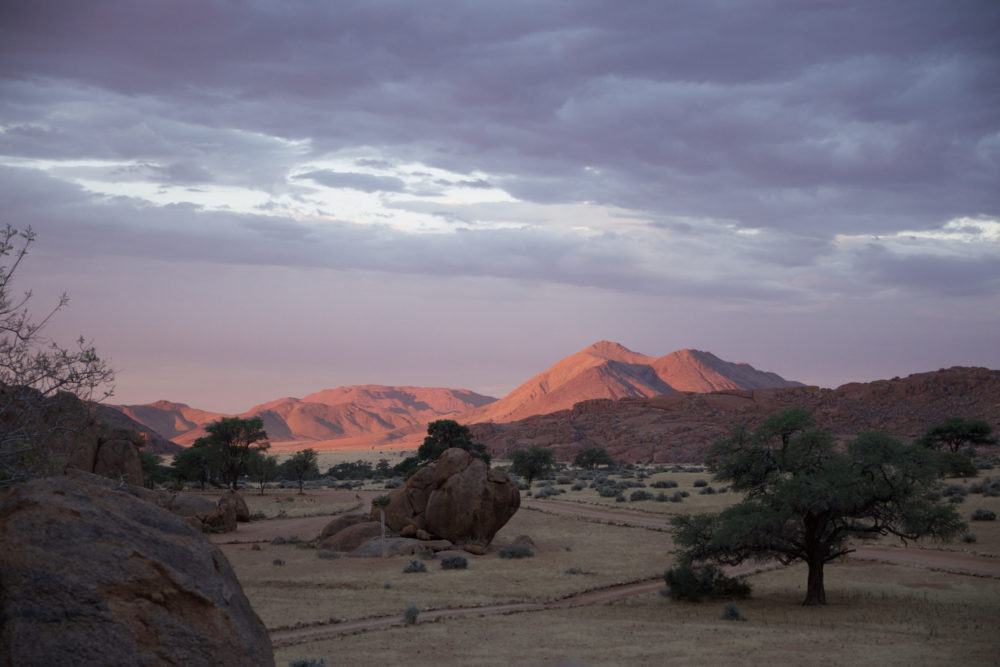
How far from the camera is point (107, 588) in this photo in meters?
7.02

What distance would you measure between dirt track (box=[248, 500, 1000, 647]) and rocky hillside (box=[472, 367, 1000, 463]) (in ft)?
192

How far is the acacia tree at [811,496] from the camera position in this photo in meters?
20.7

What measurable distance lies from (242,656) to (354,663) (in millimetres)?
7927

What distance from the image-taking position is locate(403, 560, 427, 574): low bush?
28348 mm

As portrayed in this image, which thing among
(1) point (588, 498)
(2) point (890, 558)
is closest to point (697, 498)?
(1) point (588, 498)

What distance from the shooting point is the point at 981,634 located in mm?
17188

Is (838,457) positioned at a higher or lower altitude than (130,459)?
higher

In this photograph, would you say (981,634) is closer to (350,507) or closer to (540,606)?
(540,606)

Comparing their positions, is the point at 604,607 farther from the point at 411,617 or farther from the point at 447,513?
the point at 447,513

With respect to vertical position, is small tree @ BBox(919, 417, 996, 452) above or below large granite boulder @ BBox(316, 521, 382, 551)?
above

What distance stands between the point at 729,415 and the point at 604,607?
10297 centimetres

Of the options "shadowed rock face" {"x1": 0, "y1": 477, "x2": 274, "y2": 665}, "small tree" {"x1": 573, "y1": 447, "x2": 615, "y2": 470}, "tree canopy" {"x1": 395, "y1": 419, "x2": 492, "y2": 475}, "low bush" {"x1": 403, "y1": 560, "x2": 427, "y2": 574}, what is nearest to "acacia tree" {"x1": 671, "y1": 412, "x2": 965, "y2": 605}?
"low bush" {"x1": 403, "y1": 560, "x2": 427, "y2": 574}

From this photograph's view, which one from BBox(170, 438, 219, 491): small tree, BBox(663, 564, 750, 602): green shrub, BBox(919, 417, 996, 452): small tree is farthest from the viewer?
BBox(919, 417, 996, 452): small tree

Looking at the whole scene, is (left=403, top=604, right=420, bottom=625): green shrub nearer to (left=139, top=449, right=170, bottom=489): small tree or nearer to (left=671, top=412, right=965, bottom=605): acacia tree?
(left=671, top=412, right=965, bottom=605): acacia tree
